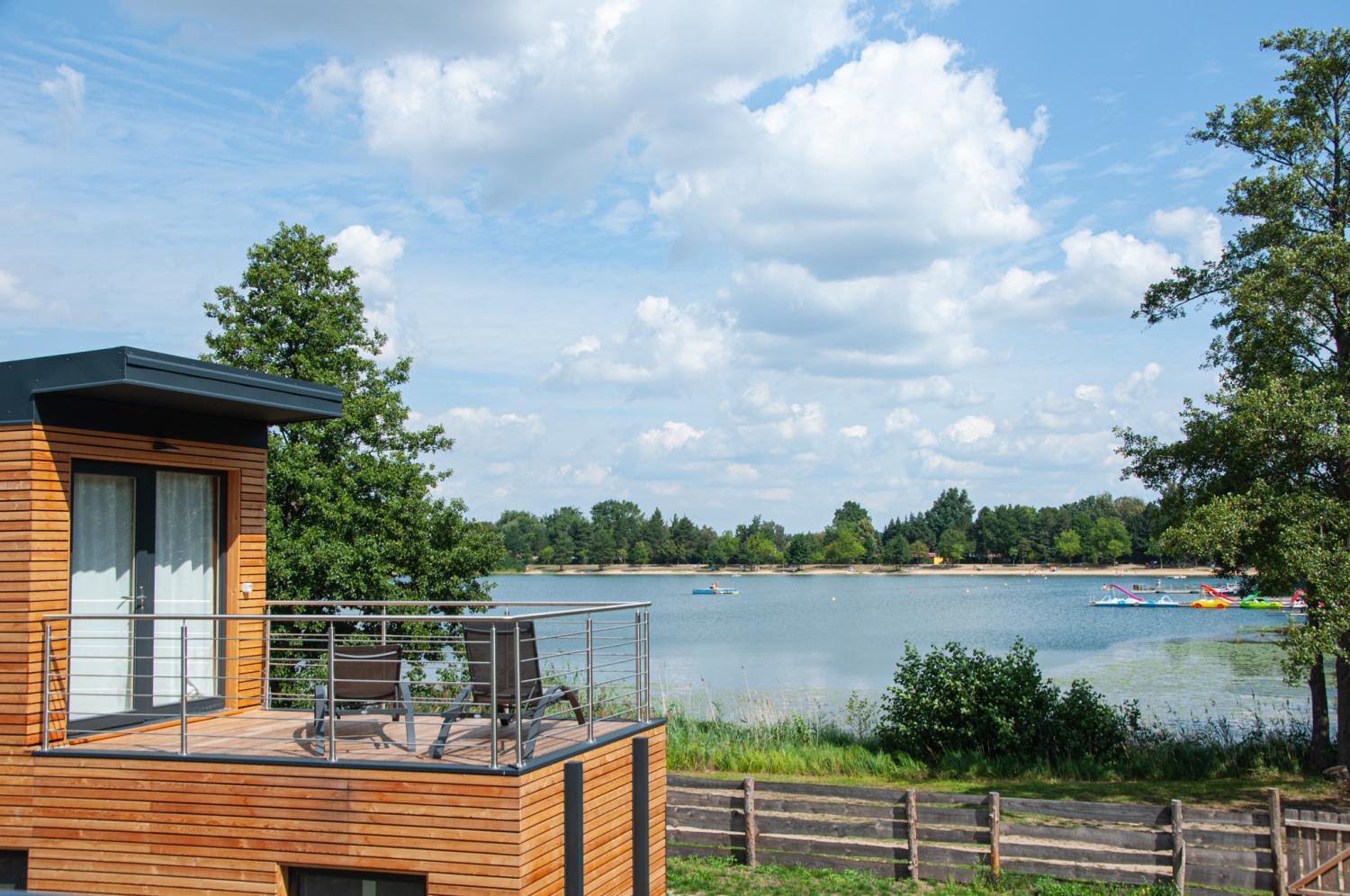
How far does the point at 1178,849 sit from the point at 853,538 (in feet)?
401

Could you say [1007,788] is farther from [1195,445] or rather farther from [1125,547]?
[1125,547]

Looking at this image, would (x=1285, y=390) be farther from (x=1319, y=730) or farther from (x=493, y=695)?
(x=493, y=695)

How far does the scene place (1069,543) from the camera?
11669cm

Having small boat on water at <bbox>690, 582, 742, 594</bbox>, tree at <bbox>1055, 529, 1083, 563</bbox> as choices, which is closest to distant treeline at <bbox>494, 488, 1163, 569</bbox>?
tree at <bbox>1055, 529, 1083, 563</bbox>

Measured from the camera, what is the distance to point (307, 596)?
2172 cm

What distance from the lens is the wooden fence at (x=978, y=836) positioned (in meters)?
11.9

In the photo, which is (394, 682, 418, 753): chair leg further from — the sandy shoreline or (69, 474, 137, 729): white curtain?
the sandy shoreline

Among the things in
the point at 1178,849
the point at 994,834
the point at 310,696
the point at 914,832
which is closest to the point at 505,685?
the point at 310,696

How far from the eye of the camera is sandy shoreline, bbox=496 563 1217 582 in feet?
369

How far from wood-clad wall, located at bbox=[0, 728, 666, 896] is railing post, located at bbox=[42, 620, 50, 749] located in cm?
26

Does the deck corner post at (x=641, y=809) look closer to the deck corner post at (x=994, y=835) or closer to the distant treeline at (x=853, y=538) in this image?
the deck corner post at (x=994, y=835)

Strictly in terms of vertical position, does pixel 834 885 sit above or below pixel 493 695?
below

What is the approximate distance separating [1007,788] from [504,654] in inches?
449

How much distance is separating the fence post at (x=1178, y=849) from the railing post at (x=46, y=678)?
11.3 meters
